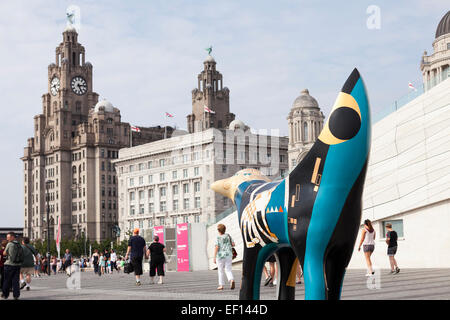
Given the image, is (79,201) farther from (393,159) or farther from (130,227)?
(393,159)

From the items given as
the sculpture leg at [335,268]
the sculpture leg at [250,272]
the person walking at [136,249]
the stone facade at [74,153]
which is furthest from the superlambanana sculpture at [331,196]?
the stone facade at [74,153]

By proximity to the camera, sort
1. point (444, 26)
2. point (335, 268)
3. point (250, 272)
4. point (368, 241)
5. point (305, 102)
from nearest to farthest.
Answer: point (335, 268)
point (250, 272)
point (368, 241)
point (305, 102)
point (444, 26)

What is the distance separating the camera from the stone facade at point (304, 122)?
7400cm

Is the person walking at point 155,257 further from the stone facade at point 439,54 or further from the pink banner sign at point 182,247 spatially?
the stone facade at point 439,54

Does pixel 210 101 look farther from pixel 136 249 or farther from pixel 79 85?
pixel 136 249

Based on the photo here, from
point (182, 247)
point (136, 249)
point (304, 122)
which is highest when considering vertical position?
point (304, 122)

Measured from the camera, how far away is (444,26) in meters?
80.6

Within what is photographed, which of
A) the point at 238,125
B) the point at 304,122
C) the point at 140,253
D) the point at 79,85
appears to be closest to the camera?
the point at 140,253

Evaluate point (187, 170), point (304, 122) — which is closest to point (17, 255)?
point (304, 122)

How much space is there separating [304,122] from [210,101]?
55809mm

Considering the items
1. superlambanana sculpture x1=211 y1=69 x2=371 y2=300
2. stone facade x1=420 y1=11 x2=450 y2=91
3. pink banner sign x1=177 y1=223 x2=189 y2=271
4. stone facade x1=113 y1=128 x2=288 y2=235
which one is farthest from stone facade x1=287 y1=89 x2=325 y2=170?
superlambanana sculpture x1=211 y1=69 x2=371 y2=300

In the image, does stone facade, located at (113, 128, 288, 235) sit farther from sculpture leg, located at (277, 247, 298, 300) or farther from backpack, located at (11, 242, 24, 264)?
sculpture leg, located at (277, 247, 298, 300)

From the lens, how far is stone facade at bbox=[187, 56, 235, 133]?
422 feet

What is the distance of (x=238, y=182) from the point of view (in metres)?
9.94
